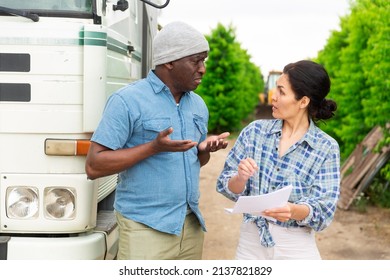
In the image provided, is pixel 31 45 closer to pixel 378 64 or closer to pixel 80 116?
pixel 80 116

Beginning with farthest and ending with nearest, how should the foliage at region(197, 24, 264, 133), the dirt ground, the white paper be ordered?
the foliage at region(197, 24, 264, 133) → the dirt ground → the white paper

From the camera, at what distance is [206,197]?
11.2 metres

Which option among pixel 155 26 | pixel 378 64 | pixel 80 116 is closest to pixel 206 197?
pixel 378 64

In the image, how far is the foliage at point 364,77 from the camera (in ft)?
25.8

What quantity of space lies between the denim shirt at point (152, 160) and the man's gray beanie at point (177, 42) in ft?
0.47

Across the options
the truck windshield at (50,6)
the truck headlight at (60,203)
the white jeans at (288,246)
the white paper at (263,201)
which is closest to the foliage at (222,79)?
the truck windshield at (50,6)

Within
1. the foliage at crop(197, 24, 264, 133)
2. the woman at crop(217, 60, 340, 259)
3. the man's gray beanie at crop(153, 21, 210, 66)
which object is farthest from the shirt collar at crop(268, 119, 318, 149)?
the foliage at crop(197, 24, 264, 133)

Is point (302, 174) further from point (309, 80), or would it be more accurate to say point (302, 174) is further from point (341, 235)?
point (341, 235)

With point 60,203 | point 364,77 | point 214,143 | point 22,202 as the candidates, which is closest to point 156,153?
point 214,143

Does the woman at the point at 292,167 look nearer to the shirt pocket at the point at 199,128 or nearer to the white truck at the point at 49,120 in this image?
the shirt pocket at the point at 199,128

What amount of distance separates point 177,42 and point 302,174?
0.89 metres

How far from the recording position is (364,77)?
1020 centimetres

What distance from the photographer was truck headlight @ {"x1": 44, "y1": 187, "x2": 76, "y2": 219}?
3.69 m

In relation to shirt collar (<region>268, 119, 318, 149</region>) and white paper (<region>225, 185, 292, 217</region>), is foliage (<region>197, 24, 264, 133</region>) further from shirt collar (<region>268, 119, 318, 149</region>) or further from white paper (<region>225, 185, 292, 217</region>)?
white paper (<region>225, 185, 292, 217</region>)
